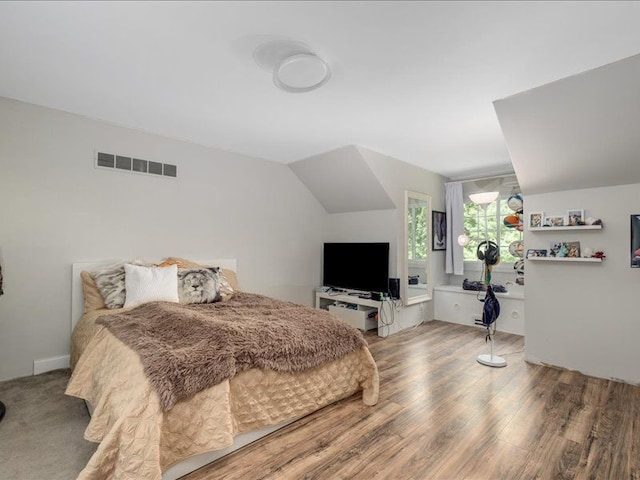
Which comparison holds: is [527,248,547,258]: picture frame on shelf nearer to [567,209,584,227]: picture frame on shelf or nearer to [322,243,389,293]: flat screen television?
[567,209,584,227]: picture frame on shelf

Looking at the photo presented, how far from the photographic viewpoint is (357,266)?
14.6 feet

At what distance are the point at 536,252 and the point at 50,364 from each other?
467cm

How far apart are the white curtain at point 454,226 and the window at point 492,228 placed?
192 mm

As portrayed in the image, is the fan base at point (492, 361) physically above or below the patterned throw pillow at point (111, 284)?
below

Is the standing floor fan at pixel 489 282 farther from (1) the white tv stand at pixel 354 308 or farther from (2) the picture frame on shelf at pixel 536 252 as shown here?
(1) the white tv stand at pixel 354 308

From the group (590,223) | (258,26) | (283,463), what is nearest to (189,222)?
(258,26)

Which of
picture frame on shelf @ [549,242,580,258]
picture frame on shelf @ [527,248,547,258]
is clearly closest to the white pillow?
picture frame on shelf @ [527,248,547,258]

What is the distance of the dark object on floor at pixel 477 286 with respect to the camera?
4492 millimetres

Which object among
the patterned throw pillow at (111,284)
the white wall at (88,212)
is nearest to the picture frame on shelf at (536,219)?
the white wall at (88,212)

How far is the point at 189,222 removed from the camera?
3609 mm

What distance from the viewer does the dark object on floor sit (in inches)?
177

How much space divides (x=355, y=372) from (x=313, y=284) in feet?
8.18

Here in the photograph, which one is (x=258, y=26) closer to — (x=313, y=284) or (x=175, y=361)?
(x=175, y=361)

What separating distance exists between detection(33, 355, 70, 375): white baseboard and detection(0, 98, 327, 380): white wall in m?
0.04
